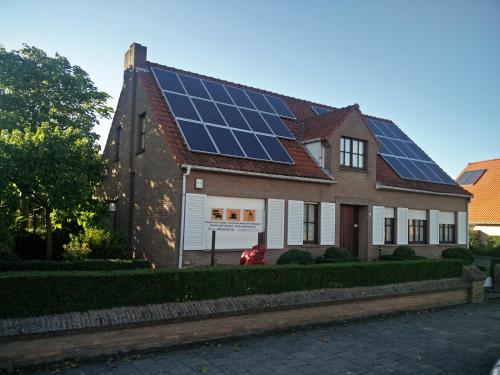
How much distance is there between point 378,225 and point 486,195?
66.8 feet

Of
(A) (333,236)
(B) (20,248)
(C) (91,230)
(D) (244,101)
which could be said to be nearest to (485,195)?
(A) (333,236)

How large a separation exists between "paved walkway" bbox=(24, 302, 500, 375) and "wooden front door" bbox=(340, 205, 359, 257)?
23.2 ft

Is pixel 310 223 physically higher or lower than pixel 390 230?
higher

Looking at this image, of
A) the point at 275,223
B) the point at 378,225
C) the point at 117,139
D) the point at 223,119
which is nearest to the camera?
the point at 275,223

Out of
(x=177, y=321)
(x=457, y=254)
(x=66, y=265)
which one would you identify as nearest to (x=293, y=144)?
(x=457, y=254)

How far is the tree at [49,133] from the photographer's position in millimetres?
11711

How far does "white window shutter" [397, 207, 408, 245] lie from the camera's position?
61.3 feet

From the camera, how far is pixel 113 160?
1808 centimetres

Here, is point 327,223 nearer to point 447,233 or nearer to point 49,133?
point 447,233

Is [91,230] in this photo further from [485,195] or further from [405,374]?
[485,195]

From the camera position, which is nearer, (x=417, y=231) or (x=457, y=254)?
(x=457, y=254)

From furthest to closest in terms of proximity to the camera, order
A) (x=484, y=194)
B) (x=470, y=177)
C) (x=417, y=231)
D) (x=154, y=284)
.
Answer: (x=470, y=177)
(x=484, y=194)
(x=417, y=231)
(x=154, y=284)

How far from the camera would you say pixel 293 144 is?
16641 mm

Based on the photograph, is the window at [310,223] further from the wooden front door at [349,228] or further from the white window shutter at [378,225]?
the white window shutter at [378,225]
